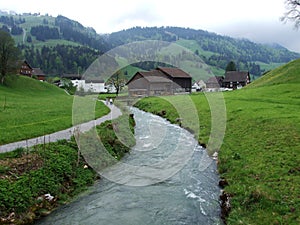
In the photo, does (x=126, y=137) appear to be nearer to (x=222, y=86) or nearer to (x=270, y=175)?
(x=270, y=175)

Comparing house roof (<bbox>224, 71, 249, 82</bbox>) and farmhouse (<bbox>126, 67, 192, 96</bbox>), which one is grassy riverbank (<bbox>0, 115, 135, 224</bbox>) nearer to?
farmhouse (<bbox>126, 67, 192, 96</bbox>)

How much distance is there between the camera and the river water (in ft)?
38.8

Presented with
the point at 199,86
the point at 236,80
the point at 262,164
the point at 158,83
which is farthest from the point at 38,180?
the point at 199,86

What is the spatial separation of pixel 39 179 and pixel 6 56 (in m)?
57.0

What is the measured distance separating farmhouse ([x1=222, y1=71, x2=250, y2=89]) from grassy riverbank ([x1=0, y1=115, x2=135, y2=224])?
112894 millimetres

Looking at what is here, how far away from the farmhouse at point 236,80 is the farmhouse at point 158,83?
34.0 meters

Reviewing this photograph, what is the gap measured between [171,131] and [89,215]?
20135 mm

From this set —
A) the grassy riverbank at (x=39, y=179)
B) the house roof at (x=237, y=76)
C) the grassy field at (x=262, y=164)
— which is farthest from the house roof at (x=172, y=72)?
the grassy riverbank at (x=39, y=179)

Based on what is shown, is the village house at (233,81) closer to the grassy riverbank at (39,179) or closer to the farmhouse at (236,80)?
the farmhouse at (236,80)

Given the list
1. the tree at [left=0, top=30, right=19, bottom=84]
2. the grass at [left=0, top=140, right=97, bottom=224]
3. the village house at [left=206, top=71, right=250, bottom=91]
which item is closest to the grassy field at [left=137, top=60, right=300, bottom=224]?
the grass at [left=0, top=140, right=97, bottom=224]

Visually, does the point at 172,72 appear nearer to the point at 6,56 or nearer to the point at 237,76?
the point at 237,76

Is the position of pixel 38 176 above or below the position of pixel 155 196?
above

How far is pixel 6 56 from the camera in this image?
60.9 m

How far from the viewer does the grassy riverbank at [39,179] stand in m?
11.4
